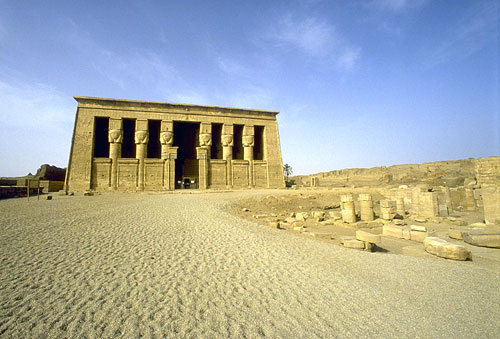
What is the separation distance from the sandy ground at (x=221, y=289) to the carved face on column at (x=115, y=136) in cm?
1636

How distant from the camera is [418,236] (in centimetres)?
771

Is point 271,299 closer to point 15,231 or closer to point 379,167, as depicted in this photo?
point 15,231

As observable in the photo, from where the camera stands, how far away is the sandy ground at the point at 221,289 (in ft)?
9.27

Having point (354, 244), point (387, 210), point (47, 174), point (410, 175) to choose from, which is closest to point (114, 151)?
point (47, 174)

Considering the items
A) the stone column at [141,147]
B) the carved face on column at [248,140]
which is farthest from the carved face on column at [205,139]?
the stone column at [141,147]

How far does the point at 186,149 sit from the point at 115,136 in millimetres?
8392

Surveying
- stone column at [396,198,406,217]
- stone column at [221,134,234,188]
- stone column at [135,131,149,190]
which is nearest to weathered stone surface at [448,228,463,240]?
stone column at [396,198,406,217]

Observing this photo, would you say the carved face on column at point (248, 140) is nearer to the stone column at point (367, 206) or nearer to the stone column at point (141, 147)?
the stone column at point (141, 147)

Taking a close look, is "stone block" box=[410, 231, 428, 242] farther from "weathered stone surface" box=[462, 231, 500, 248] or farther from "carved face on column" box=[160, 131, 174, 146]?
"carved face on column" box=[160, 131, 174, 146]

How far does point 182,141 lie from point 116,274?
25.3 m

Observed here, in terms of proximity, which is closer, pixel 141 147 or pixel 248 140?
pixel 141 147

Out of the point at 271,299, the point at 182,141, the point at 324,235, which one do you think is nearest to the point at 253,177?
the point at 182,141

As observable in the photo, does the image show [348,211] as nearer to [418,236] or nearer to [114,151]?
[418,236]

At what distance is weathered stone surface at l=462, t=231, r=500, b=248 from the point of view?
646 centimetres
